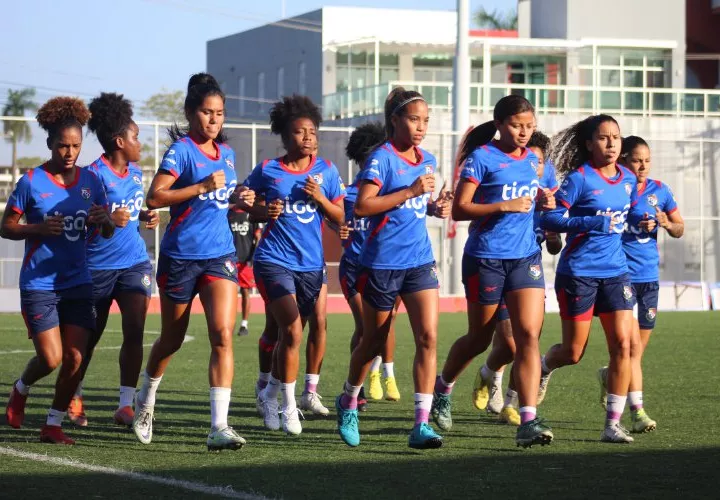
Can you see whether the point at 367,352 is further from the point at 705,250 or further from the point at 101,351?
the point at 705,250

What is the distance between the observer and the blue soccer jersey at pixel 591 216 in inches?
362

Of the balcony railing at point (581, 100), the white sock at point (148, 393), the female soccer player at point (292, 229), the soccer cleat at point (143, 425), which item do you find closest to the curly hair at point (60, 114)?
the female soccer player at point (292, 229)

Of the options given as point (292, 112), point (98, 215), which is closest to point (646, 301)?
point (292, 112)

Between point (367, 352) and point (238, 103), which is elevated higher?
point (238, 103)

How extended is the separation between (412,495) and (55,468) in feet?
7.01

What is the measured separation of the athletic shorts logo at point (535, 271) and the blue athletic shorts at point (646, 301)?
1.44 metres

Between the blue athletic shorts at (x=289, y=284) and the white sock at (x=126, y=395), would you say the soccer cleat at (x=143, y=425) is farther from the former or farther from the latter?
the blue athletic shorts at (x=289, y=284)

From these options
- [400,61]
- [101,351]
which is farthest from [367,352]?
[400,61]

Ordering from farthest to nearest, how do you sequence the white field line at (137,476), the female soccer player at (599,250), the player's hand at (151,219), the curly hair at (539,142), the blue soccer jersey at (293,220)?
1. the curly hair at (539,142)
2. the player's hand at (151,219)
3. the blue soccer jersey at (293,220)
4. the female soccer player at (599,250)
5. the white field line at (137,476)

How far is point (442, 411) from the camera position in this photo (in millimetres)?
9492

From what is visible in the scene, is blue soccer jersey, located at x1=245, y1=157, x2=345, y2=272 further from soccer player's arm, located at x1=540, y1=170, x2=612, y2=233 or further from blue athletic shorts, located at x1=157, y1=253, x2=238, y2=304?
soccer player's arm, located at x1=540, y1=170, x2=612, y2=233

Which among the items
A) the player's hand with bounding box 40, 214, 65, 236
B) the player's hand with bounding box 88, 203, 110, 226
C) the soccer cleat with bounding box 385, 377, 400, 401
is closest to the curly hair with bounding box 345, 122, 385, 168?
the soccer cleat with bounding box 385, 377, 400, 401

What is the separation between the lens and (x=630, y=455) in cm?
835

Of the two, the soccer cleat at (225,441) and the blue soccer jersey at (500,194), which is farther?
the blue soccer jersey at (500,194)
